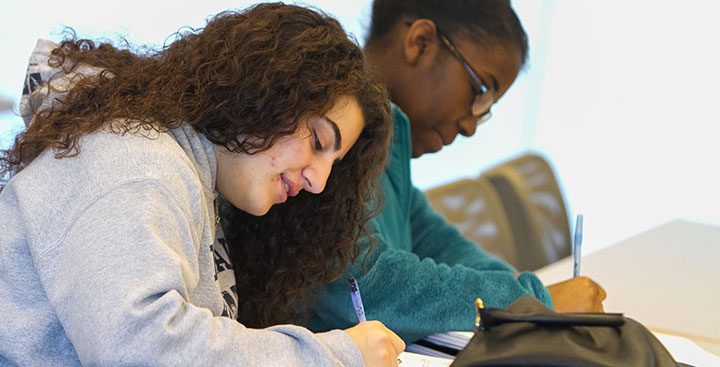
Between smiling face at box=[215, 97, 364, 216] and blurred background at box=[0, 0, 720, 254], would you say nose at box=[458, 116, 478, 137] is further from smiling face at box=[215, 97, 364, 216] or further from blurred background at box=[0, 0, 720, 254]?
blurred background at box=[0, 0, 720, 254]

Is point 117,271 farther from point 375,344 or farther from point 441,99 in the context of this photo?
point 441,99

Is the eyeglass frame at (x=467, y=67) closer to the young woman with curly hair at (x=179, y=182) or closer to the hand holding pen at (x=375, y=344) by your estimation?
the young woman with curly hair at (x=179, y=182)

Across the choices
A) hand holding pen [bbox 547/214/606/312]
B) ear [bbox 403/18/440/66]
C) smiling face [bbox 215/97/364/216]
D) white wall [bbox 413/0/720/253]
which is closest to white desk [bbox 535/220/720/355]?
hand holding pen [bbox 547/214/606/312]

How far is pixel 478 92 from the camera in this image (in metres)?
1.45

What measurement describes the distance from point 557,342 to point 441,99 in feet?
2.87

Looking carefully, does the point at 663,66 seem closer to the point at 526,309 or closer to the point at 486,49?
the point at 486,49

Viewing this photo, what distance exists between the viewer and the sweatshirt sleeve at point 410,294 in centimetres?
114

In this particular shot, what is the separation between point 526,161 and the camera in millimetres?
2312

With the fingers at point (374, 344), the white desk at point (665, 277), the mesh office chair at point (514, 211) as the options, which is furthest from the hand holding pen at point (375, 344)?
the mesh office chair at point (514, 211)

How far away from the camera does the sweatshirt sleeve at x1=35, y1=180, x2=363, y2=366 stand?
643 mm

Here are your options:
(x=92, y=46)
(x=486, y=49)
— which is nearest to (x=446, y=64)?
(x=486, y=49)

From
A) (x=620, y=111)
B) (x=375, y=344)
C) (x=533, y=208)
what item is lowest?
(x=620, y=111)

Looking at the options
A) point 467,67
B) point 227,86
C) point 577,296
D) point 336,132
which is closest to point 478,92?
point 467,67

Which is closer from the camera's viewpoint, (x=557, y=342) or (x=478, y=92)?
(x=557, y=342)
